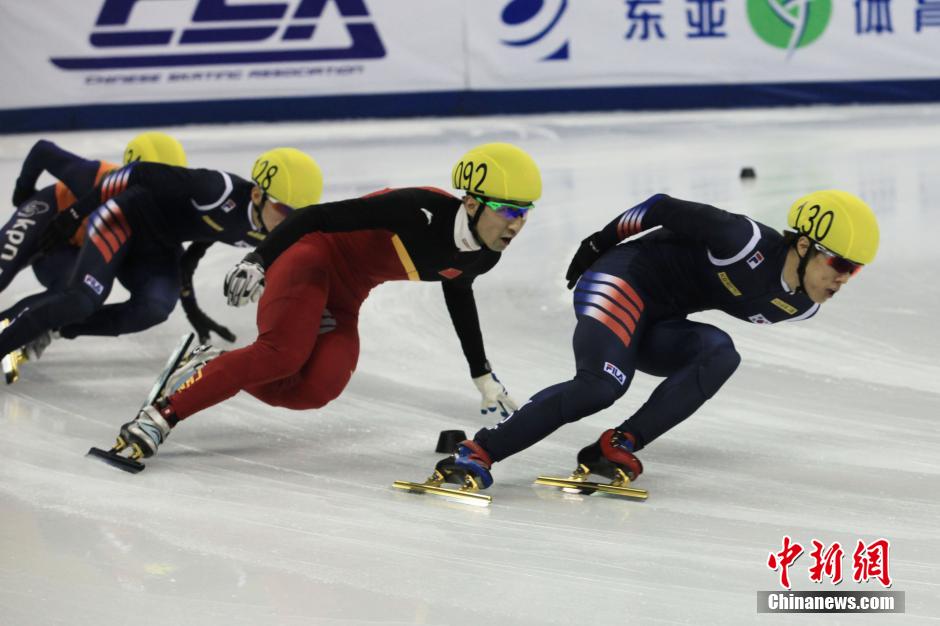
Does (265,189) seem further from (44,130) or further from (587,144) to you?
(44,130)

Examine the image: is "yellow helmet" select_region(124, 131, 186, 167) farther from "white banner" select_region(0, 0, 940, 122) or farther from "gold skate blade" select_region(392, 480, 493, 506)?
"white banner" select_region(0, 0, 940, 122)

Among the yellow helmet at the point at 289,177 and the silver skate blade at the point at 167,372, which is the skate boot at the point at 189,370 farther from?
the yellow helmet at the point at 289,177

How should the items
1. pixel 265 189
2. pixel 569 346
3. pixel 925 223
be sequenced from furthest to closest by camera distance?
pixel 925 223 → pixel 569 346 → pixel 265 189

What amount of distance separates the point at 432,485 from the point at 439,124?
29.6 ft

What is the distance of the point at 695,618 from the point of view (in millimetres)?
2828

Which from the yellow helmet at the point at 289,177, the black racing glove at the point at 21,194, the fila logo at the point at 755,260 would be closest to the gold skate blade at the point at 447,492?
the fila logo at the point at 755,260

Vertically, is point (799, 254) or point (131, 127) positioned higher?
point (131, 127)

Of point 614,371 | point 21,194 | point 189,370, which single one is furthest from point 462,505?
point 21,194

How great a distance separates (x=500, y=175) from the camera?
12.3 ft

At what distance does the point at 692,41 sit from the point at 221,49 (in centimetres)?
456

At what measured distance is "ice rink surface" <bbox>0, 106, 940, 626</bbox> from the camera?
295 cm

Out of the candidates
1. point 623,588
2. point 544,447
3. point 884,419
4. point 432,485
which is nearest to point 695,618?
point 623,588

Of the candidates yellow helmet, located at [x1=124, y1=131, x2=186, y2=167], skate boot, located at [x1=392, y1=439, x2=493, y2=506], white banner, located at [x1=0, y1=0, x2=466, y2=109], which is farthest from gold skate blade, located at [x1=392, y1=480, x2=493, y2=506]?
white banner, located at [x1=0, y1=0, x2=466, y2=109]

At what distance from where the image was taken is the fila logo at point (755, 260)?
377cm
